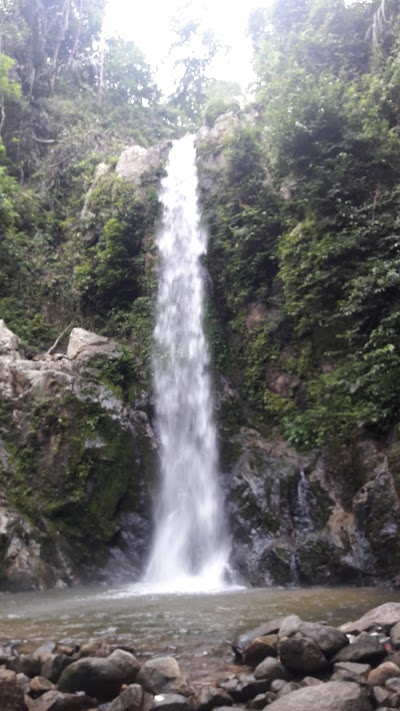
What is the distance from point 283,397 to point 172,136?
58.0ft

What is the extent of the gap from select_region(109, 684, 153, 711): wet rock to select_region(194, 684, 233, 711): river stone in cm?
32

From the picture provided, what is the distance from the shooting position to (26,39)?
23391mm

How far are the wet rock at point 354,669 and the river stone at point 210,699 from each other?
864 mm

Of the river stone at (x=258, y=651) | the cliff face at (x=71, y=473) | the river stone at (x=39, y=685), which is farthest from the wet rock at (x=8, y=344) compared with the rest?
the river stone at (x=258, y=651)

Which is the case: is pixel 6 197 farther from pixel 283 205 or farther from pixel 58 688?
pixel 58 688

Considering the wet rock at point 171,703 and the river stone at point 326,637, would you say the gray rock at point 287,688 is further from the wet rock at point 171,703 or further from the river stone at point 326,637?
the wet rock at point 171,703

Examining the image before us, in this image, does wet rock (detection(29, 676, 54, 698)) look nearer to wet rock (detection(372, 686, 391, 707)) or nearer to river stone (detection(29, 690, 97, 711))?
river stone (detection(29, 690, 97, 711))

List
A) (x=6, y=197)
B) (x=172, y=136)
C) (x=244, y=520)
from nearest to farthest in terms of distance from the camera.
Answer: (x=244, y=520)
(x=6, y=197)
(x=172, y=136)

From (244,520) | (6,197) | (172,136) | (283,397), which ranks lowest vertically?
(244,520)

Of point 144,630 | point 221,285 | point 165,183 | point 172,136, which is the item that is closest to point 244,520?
point 144,630

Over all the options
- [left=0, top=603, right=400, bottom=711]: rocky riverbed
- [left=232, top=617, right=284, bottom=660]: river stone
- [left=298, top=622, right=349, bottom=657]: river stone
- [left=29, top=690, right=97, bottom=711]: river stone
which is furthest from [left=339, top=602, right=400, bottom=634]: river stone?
[left=29, top=690, right=97, bottom=711]: river stone

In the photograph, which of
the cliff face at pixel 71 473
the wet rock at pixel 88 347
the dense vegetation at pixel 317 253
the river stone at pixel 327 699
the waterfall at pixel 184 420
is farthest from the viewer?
the wet rock at pixel 88 347

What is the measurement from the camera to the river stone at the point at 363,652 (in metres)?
4.48

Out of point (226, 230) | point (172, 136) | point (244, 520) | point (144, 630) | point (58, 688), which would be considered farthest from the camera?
point (172, 136)
